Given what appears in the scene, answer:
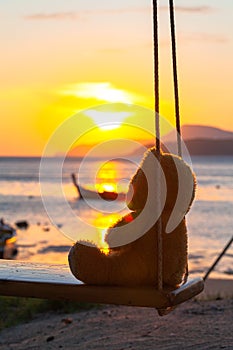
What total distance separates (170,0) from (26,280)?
1671 millimetres

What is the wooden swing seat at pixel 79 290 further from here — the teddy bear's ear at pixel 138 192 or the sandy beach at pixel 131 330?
the sandy beach at pixel 131 330

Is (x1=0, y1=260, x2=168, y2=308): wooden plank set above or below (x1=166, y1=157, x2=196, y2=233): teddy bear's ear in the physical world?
below

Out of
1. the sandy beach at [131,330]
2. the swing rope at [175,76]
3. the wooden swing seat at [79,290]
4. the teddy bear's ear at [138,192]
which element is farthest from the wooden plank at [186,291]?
the sandy beach at [131,330]

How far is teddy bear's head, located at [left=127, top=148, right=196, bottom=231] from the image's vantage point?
3.45 meters

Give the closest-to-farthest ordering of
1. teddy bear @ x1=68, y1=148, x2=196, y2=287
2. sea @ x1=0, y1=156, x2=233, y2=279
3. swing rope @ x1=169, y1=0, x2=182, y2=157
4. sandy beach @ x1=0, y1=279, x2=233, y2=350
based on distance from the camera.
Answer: teddy bear @ x1=68, y1=148, x2=196, y2=287
swing rope @ x1=169, y1=0, x2=182, y2=157
sandy beach @ x1=0, y1=279, x2=233, y2=350
sea @ x1=0, y1=156, x2=233, y2=279

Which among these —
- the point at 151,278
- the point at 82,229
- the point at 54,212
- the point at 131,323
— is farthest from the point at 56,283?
the point at 54,212

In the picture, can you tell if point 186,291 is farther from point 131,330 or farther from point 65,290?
point 131,330

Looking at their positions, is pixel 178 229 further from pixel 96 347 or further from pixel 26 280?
pixel 96 347

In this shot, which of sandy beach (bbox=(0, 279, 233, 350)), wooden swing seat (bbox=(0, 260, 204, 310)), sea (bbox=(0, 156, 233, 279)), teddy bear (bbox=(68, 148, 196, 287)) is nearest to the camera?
wooden swing seat (bbox=(0, 260, 204, 310))

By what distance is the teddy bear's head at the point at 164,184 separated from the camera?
3.45 metres

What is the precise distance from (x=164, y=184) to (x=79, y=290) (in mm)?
684

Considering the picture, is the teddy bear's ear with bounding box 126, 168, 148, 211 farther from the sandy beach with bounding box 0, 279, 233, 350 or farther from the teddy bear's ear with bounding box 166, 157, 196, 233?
the sandy beach with bounding box 0, 279, 233, 350

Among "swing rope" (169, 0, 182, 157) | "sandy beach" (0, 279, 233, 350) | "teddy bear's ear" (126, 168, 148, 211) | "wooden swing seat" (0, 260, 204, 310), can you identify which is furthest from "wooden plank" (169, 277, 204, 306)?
"sandy beach" (0, 279, 233, 350)

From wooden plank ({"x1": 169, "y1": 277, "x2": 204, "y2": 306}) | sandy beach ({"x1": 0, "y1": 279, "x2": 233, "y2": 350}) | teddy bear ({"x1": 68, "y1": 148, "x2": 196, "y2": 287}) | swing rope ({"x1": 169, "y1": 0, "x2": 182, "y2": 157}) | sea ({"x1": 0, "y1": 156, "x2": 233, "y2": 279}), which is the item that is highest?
swing rope ({"x1": 169, "y1": 0, "x2": 182, "y2": 157})
